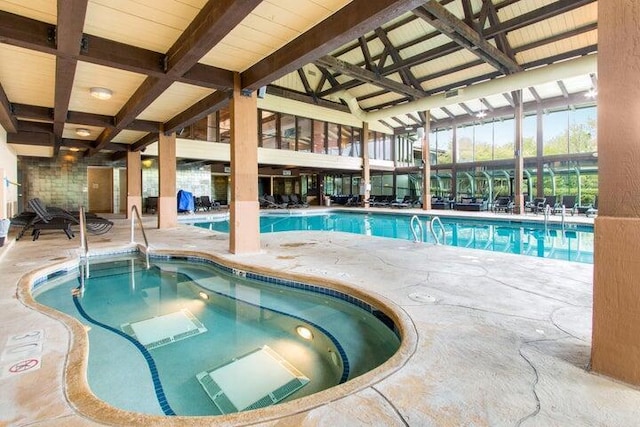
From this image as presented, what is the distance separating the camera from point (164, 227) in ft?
28.9

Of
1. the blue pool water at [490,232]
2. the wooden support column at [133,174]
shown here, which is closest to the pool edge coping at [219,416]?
the blue pool water at [490,232]

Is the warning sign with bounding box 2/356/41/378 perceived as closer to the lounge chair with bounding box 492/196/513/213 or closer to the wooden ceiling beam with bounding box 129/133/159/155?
the wooden ceiling beam with bounding box 129/133/159/155

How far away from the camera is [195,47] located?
324 cm

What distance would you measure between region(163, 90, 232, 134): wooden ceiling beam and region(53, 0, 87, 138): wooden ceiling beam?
1.90m

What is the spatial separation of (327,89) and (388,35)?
15.1 feet

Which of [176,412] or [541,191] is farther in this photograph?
[541,191]

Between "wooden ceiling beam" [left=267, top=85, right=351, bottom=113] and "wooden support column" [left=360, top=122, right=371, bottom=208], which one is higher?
"wooden ceiling beam" [left=267, top=85, right=351, bottom=113]

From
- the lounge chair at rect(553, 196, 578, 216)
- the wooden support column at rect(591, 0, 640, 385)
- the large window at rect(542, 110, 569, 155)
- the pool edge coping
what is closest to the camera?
the pool edge coping

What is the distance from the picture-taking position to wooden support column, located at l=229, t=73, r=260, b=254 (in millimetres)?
5109

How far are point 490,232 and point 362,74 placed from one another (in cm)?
672

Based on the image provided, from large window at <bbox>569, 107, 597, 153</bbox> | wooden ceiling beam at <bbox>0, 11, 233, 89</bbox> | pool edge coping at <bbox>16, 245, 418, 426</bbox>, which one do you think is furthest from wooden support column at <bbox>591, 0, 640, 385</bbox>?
large window at <bbox>569, 107, 597, 153</bbox>

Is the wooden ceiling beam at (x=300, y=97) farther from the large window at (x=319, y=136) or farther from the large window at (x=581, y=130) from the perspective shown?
the large window at (x=581, y=130)

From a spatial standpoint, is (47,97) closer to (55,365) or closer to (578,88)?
(55,365)

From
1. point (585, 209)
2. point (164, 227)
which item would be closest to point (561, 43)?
point (585, 209)
